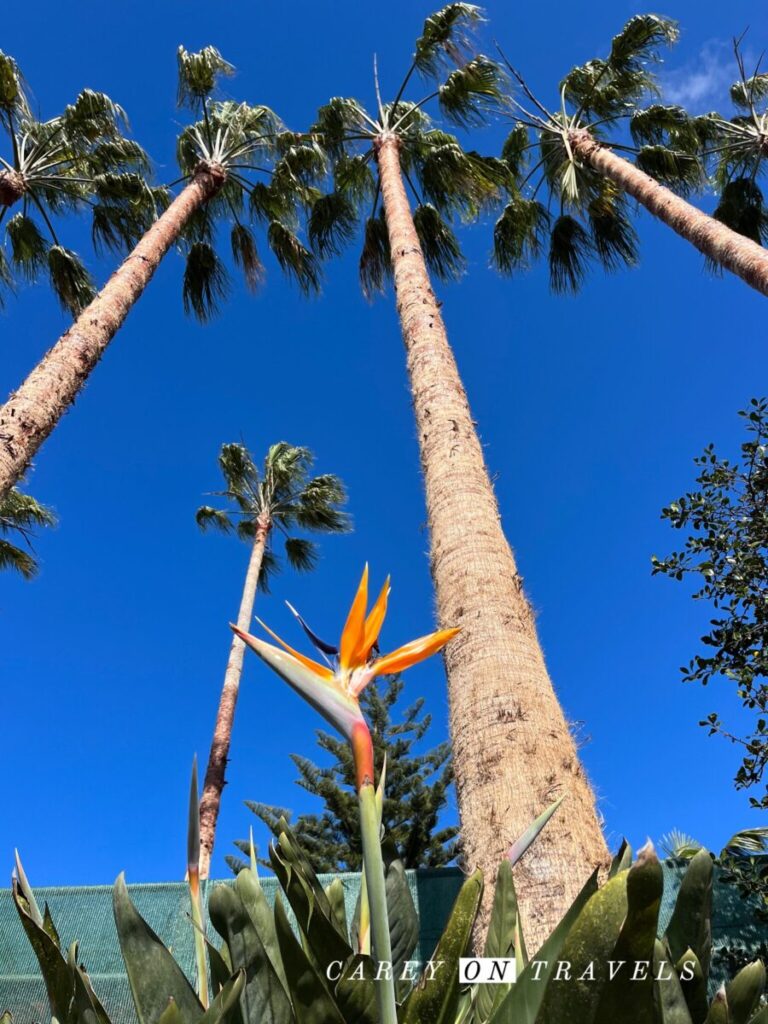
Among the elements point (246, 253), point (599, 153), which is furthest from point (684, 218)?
point (246, 253)

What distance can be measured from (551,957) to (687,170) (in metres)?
9.56

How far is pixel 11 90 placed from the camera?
6.96 m

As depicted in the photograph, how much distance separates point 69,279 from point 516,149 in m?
5.87

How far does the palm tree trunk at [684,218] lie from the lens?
5.27 meters

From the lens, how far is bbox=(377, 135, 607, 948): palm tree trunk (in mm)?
1888

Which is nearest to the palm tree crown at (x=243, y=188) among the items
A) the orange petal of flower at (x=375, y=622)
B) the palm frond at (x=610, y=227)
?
the palm frond at (x=610, y=227)

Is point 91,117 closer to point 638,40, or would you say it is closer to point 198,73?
point 198,73

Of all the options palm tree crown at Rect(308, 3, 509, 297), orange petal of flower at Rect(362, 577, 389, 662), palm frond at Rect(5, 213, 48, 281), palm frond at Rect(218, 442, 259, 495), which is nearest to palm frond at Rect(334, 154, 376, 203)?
palm tree crown at Rect(308, 3, 509, 297)

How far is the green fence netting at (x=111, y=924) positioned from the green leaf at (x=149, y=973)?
385 centimetres

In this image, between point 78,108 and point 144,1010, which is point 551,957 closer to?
point 144,1010

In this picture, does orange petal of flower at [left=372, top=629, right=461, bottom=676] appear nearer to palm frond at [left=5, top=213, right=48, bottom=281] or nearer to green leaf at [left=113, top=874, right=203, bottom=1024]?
green leaf at [left=113, top=874, right=203, bottom=1024]

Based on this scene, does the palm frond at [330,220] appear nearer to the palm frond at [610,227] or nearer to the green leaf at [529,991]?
the palm frond at [610,227]

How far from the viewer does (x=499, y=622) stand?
2502 millimetres

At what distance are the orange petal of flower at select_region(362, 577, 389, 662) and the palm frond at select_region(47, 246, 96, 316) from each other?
8.67 meters
